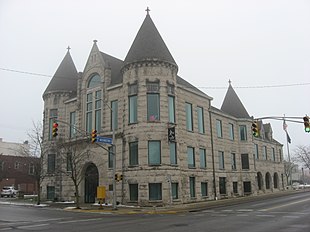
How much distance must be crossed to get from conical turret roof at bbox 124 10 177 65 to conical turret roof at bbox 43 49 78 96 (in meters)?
11.8

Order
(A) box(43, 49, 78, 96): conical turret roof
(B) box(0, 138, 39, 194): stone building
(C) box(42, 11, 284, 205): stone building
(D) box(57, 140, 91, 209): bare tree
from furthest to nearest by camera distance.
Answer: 1. (B) box(0, 138, 39, 194): stone building
2. (A) box(43, 49, 78, 96): conical turret roof
3. (D) box(57, 140, 91, 209): bare tree
4. (C) box(42, 11, 284, 205): stone building

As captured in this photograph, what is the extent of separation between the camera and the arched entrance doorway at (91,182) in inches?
1465

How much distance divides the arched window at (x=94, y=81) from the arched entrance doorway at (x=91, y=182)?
8.95 metres

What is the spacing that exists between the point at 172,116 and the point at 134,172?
6.73m

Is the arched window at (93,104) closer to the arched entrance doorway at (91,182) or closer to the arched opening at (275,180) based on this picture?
the arched entrance doorway at (91,182)

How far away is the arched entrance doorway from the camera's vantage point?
37.2m

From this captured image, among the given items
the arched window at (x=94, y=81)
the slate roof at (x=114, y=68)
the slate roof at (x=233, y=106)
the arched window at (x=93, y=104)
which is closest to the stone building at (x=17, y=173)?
the arched window at (x=93, y=104)

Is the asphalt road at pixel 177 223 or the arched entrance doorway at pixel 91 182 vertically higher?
the arched entrance doorway at pixel 91 182

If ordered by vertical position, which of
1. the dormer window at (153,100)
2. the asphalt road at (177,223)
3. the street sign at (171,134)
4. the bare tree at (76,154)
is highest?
the dormer window at (153,100)

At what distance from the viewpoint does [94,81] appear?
39875mm

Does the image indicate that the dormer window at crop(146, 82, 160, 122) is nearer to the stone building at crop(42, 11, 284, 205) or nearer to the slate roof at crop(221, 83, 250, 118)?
the stone building at crop(42, 11, 284, 205)

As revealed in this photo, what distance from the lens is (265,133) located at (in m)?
66.8

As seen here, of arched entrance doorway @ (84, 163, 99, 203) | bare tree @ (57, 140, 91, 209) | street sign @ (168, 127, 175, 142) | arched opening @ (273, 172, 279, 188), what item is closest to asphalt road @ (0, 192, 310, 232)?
street sign @ (168, 127, 175, 142)

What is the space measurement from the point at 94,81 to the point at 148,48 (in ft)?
27.6
